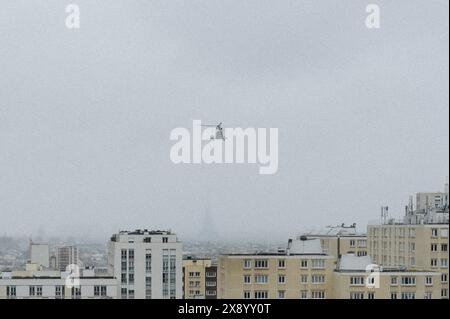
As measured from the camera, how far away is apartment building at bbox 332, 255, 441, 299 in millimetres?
2391

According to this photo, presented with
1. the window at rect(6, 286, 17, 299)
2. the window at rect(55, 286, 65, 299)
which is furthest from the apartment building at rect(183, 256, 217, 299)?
the window at rect(6, 286, 17, 299)

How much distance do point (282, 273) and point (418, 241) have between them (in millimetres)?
469

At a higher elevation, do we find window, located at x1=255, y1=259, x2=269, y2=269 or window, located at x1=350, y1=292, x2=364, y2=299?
window, located at x1=255, y1=259, x2=269, y2=269

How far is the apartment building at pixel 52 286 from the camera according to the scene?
2297 mm

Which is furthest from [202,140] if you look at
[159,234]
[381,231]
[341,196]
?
[381,231]

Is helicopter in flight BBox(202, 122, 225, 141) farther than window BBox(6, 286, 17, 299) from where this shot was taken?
Yes

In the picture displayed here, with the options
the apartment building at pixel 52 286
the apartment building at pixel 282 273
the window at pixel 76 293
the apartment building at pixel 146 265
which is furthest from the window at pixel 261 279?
the window at pixel 76 293

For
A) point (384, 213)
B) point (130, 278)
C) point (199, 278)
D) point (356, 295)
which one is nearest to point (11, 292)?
point (130, 278)

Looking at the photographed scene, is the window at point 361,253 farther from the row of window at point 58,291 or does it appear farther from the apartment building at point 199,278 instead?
the row of window at point 58,291

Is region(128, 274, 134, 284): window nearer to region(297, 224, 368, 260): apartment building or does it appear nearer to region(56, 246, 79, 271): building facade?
region(56, 246, 79, 271): building facade

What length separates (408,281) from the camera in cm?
243

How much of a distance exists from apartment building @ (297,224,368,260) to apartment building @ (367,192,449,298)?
0.11ft
